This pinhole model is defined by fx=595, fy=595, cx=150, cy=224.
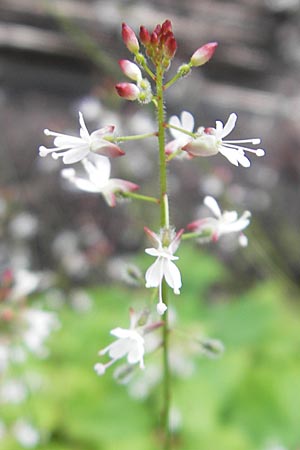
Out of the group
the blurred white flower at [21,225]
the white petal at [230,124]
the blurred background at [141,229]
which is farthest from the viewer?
the blurred white flower at [21,225]

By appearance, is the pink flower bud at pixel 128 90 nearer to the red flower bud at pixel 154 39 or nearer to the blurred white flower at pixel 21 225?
the red flower bud at pixel 154 39

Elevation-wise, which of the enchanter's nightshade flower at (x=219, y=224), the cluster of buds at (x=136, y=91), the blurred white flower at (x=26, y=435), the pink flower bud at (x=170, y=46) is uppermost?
the pink flower bud at (x=170, y=46)

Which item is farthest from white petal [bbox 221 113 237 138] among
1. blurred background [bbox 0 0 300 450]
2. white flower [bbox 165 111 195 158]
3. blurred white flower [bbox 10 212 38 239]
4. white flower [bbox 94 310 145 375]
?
blurred white flower [bbox 10 212 38 239]

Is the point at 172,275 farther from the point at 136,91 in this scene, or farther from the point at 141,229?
the point at 141,229

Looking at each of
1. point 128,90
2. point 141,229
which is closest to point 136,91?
point 128,90

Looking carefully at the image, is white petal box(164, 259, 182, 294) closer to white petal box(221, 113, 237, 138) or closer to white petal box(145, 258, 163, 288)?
white petal box(145, 258, 163, 288)

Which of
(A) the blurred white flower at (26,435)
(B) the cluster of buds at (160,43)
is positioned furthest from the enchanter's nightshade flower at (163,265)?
(A) the blurred white flower at (26,435)

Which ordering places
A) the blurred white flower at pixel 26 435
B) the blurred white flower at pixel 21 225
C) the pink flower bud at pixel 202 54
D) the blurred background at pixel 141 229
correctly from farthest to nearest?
the blurred white flower at pixel 21 225 < the blurred background at pixel 141 229 < the blurred white flower at pixel 26 435 < the pink flower bud at pixel 202 54
